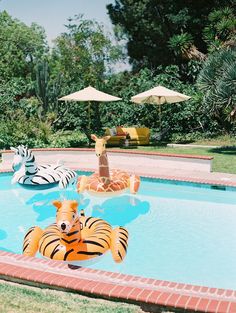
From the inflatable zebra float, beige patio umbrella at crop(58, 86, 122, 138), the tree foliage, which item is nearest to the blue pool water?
the inflatable zebra float

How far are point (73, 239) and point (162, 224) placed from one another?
4.32 metres

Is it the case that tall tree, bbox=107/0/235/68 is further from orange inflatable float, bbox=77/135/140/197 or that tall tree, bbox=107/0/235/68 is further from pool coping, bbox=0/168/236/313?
pool coping, bbox=0/168/236/313

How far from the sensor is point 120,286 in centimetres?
594

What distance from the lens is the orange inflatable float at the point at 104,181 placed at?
11.7 meters

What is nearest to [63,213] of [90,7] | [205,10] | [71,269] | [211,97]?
[71,269]

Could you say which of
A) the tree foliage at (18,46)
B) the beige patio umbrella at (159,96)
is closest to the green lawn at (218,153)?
A: the beige patio umbrella at (159,96)

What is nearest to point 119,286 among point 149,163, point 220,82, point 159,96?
point 149,163

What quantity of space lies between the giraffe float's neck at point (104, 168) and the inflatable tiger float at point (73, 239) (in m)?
3.62

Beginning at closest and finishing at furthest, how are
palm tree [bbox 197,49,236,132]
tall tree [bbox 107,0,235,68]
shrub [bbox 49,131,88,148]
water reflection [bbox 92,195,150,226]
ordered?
1. water reflection [bbox 92,195,150,226]
2. palm tree [bbox 197,49,236,132]
3. shrub [bbox 49,131,88,148]
4. tall tree [bbox 107,0,235,68]

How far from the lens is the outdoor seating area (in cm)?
2202

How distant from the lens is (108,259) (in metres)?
8.57

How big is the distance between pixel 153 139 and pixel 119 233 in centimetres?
1625

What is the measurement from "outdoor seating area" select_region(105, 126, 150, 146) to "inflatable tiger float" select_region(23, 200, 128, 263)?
543 inches

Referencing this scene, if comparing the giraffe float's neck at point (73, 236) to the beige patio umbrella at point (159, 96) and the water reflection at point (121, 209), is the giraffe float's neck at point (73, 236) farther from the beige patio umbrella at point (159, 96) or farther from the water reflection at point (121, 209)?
the beige patio umbrella at point (159, 96)
